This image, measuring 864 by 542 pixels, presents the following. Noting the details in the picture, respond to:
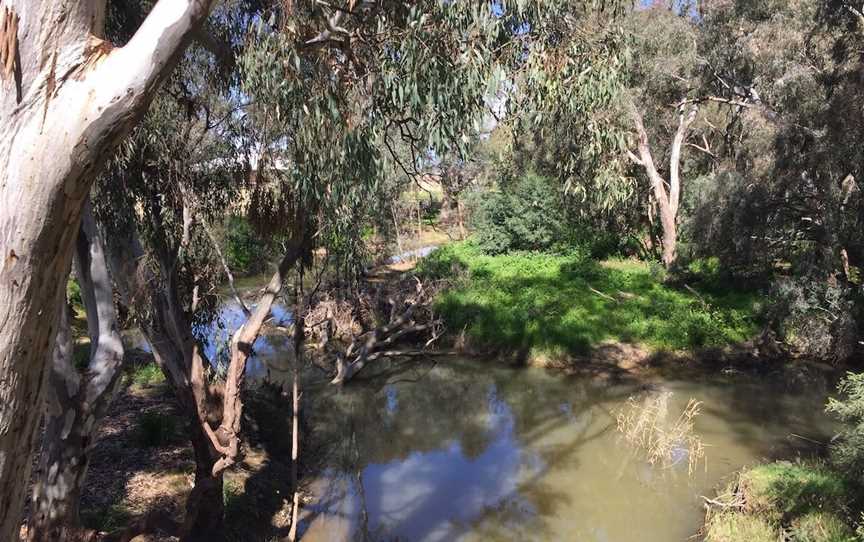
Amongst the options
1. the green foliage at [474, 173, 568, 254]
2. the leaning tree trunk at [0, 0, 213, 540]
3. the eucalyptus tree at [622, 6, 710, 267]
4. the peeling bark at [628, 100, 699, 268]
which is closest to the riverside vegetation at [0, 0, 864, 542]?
the leaning tree trunk at [0, 0, 213, 540]

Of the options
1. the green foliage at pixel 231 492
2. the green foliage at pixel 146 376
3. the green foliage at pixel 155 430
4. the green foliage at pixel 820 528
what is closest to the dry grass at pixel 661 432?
the green foliage at pixel 820 528

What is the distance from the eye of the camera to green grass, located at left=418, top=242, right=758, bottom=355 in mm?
12062

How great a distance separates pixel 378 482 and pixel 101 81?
651 centimetres

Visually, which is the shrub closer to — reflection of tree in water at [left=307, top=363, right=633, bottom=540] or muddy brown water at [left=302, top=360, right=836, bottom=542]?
muddy brown water at [left=302, top=360, right=836, bottom=542]

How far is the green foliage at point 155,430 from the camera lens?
6.77 metres

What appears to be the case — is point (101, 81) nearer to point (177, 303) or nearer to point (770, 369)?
point (177, 303)

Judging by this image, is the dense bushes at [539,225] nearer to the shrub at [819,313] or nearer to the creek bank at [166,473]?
the shrub at [819,313]

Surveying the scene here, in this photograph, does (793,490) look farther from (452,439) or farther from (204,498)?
(204,498)

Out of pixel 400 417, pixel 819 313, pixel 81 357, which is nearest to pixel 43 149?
pixel 81 357

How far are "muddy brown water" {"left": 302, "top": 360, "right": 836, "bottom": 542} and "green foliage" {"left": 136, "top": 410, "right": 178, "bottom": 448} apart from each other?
5.68 feet

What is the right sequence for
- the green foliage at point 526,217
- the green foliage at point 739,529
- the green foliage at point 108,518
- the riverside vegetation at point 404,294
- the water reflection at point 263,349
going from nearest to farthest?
the riverside vegetation at point 404,294
the green foliage at point 108,518
the green foliage at point 739,529
the water reflection at point 263,349
the green foliage at point 526,217

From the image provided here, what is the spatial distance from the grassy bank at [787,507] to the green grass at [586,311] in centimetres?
531

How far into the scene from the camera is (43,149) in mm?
1854

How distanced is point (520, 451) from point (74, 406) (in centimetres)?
601
